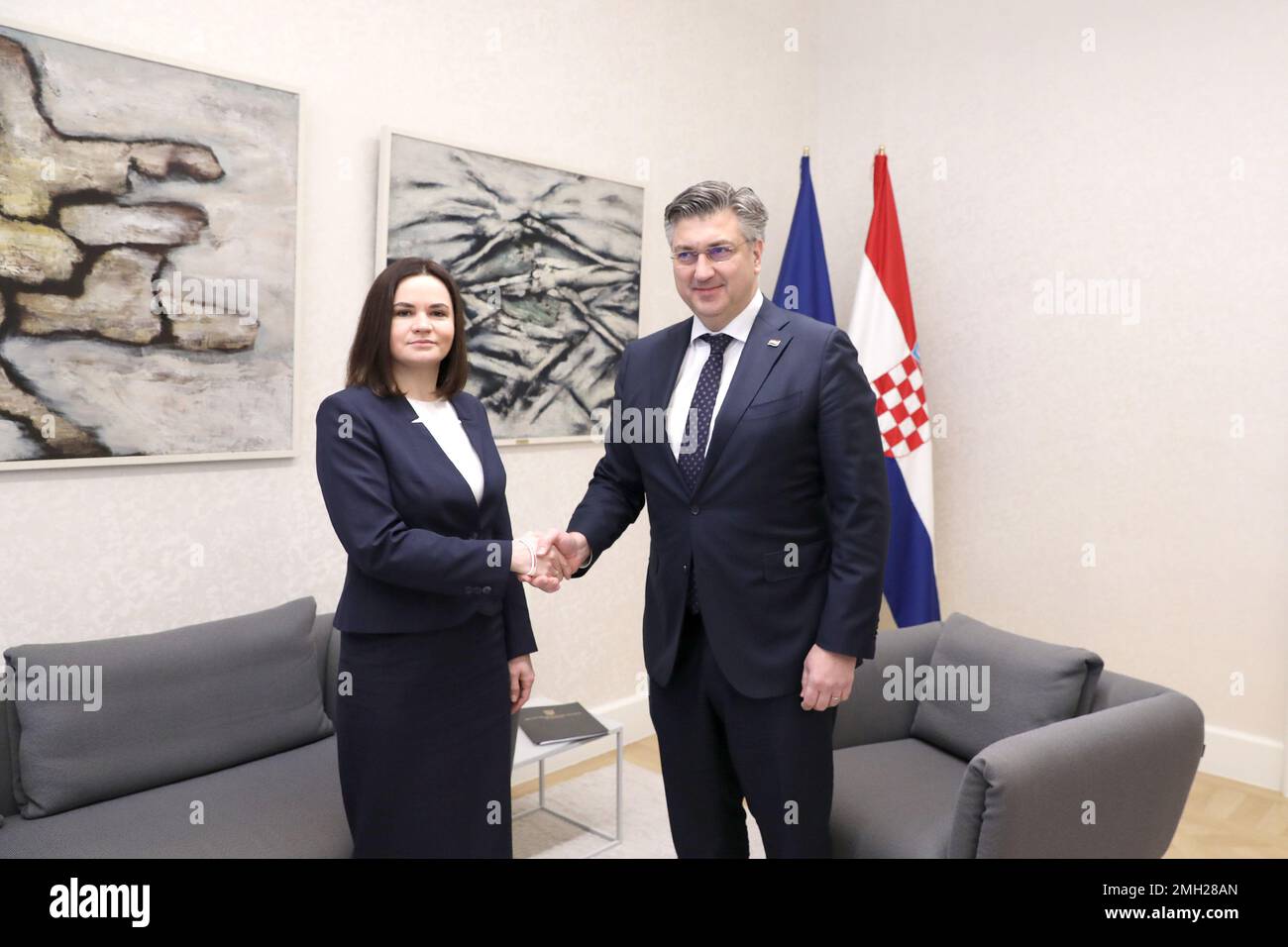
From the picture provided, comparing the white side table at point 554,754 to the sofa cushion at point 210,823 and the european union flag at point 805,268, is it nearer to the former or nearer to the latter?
the sofa cushion at point 210,823

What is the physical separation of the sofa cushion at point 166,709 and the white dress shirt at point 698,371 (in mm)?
1396

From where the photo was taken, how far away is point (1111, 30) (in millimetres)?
3889

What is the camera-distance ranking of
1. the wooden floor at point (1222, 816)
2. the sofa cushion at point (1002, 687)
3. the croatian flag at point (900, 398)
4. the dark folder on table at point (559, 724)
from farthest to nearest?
the croatian flag at point (900, 398) < the wooden floor at point (1222, 816) < the dark folder on table at point (559, 724) < the sofa cushion at point (1002, 687)

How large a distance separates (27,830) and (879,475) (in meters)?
2.00

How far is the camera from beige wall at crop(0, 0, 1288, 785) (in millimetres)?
2873

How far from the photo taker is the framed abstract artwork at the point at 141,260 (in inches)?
92.3

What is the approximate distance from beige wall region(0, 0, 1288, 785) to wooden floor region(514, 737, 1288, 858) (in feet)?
0.51

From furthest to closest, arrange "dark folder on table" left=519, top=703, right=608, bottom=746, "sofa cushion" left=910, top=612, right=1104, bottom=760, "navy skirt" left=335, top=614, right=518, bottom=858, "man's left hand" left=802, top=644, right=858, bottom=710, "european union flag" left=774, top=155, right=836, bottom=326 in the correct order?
"european union flag" left=774, top=155, right=836, bottom=326 < "dark folder on table" left=519, top=703, right=608, bottom=746 < "sofa cushion" left=910, top=612, right=1104, bottom=760 < "navy skirt" left=335, top=614, right=518, bottom=858 < "man's left hand" left=802, top=644, right=858, bottom=710

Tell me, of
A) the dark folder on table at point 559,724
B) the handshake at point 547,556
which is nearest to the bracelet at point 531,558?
the handshake at point 547,556

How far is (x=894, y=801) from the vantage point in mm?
2391

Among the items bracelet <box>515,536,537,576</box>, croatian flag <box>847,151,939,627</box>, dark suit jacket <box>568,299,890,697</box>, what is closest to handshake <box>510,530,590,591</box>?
bracelet <box>515,536,537,576</box>

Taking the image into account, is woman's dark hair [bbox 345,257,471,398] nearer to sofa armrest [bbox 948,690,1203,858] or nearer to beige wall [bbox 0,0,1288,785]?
beige wall [bbox 0,0,1288,785]

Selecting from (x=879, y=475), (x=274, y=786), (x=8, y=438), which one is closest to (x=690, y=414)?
(x=879, y=475)
